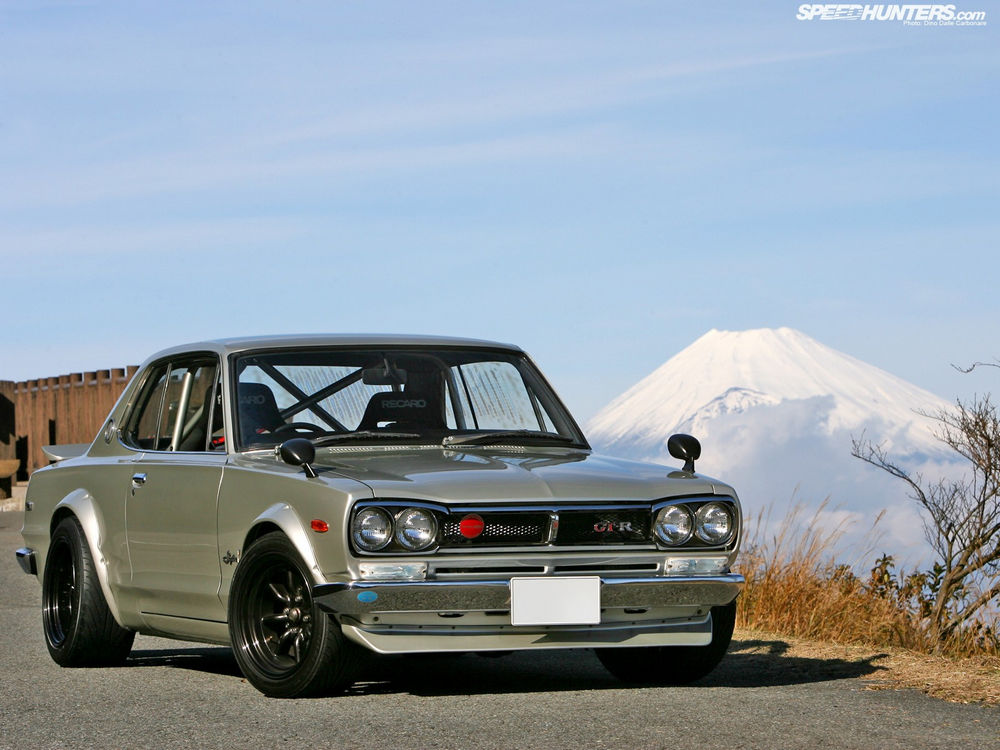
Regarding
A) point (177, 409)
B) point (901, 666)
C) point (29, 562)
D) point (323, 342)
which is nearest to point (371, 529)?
point (323, 342)

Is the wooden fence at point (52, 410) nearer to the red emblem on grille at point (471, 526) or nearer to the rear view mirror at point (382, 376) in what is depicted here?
the rear view mirror at point (382, 376)

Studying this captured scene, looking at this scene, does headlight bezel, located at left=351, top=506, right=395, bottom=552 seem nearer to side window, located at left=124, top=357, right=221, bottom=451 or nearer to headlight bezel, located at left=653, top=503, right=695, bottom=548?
headlight bezel, located at left=653, top=503, right=695, bottom=548

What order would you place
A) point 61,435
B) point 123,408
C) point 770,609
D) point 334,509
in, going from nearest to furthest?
point 334,509 → point 123,408 → point 770,609 → point 61,435

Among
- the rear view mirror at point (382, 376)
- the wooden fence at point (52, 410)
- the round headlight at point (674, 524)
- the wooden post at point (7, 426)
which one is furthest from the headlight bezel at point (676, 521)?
the wooden post at point (7, 426)

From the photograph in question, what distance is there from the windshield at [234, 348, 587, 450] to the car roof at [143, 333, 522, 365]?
0.04 meters

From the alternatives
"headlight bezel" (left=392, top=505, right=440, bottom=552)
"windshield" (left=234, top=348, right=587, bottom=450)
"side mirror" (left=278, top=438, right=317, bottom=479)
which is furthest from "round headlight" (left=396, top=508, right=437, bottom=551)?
"windshield" (left=234, top=348, right=587, bottom=450)

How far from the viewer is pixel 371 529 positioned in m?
6.43

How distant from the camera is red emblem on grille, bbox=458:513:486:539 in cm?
650

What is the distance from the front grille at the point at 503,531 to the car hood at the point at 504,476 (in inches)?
3.1

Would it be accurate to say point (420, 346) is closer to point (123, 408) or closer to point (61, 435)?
point (123, 408)

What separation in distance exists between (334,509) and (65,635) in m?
2.70

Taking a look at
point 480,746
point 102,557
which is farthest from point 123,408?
point 480,746

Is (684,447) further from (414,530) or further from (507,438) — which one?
(414,530)

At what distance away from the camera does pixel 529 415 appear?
831 centimetres
